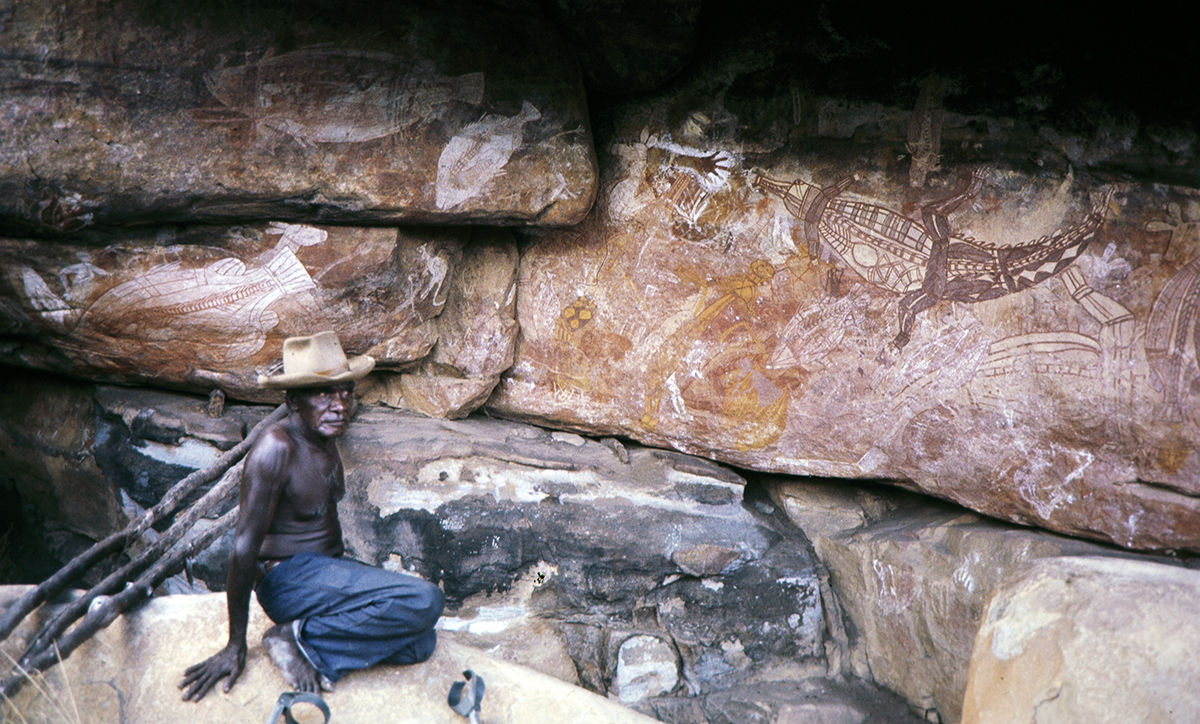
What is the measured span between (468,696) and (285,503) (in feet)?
2.75

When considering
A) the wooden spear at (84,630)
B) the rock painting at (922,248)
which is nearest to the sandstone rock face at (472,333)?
the rock painting at (922,248)

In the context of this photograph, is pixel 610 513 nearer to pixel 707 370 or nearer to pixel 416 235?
pixel 707 370

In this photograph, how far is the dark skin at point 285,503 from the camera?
2.37 m

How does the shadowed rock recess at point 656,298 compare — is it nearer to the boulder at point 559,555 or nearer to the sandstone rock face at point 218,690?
the boulder at point 559,555

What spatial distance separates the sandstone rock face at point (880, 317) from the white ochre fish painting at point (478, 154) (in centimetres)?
61

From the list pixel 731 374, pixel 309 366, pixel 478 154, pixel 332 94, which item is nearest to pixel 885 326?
pixel 731 374

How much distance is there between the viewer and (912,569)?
3719mm

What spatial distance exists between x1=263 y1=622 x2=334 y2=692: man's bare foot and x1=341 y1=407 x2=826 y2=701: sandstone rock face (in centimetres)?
130

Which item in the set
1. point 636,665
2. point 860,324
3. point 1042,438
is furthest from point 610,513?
point 1042,438

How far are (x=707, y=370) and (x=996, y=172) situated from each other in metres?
1.59

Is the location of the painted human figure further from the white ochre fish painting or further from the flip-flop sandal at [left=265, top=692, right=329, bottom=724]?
the flip-flop sandal at [left=265, top=692, right=329, bottom=724]

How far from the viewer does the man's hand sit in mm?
2359

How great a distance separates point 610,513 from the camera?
395 centimetres

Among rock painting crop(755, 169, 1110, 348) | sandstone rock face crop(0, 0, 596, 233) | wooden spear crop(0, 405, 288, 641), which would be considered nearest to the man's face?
A: wooden spear crop(0, 405, 288, 641)
